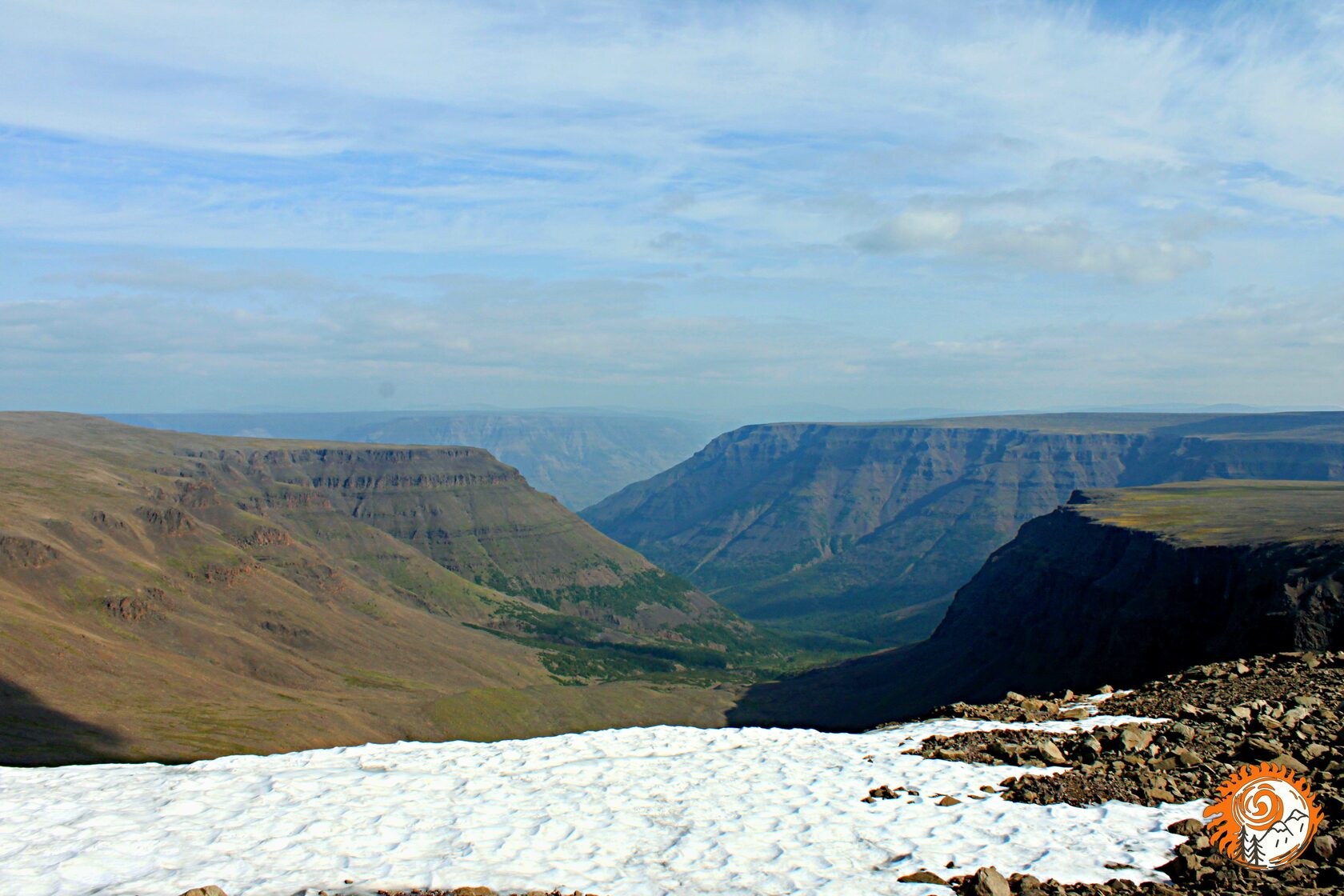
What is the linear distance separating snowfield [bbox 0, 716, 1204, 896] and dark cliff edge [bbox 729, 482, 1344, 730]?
65.3 metres

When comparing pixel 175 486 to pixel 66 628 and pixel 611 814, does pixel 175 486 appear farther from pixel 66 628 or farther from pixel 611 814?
pixel 611 814

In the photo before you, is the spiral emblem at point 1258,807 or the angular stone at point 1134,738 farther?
the angular stone at point 1134,738

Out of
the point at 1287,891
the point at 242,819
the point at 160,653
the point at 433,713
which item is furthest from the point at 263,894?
the point at 160,653

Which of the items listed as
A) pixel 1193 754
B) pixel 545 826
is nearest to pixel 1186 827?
pixel 1193 754

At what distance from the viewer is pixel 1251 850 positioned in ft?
48.9

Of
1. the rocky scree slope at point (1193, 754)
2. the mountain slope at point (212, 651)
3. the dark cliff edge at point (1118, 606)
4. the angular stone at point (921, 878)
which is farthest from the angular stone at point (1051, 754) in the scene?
the mountain slope at point (212, 651)

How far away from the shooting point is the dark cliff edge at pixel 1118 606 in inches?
3100

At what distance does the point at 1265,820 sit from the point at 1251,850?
2.66 feet

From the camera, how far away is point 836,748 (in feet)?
82.3

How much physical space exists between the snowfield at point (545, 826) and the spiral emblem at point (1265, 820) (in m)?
0.81

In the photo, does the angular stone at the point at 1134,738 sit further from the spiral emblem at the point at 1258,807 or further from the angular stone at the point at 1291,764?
the spiral emblem at the point at 1258,807

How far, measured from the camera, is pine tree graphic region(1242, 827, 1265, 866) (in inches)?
577

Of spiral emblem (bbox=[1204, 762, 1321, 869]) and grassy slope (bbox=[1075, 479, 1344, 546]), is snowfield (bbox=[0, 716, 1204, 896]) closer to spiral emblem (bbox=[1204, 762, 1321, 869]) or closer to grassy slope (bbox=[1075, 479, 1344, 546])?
spiral emblem (bbox=[1204, 762, 1321, 869])

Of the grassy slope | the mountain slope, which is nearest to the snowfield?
the mountain slope
